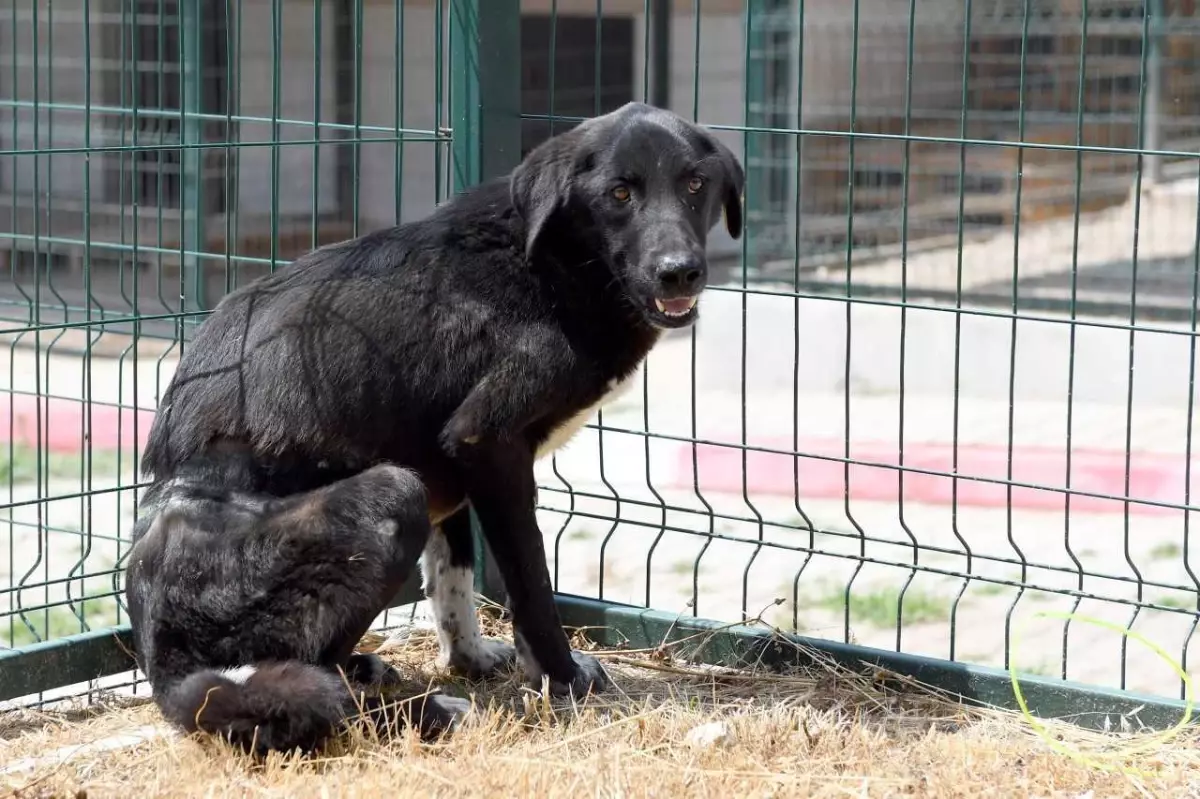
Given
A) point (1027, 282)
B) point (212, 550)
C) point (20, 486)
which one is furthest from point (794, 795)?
point (1027, 282)

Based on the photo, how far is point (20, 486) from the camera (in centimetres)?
810

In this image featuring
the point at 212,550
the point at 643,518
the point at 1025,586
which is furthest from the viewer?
the point at 643,518

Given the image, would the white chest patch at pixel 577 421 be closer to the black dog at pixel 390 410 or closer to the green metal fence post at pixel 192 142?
the black dog at pixel 390 410

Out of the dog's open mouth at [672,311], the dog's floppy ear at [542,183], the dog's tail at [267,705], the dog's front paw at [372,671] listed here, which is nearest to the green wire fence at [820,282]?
the dog's front paw at [372,671]

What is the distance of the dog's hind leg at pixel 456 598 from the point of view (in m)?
4.10

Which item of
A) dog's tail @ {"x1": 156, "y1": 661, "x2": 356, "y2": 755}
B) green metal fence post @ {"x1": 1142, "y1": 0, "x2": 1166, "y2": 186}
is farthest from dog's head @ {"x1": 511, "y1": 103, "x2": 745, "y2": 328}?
green metal fence post @ {"x1": 1142, "y1": 0, "x2": 1166, "y2": 186}

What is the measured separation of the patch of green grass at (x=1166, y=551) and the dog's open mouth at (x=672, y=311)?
4.09m

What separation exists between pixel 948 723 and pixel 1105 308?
23.4ft

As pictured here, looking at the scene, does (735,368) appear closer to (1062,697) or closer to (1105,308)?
(1105,308)

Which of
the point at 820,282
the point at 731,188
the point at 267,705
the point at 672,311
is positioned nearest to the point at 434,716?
the point at 267,705

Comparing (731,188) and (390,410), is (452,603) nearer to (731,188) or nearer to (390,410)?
(390,410)

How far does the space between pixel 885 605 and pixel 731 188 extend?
9.48 feet

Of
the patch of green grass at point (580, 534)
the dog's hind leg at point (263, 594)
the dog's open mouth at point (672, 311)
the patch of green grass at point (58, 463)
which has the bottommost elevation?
the patch of green grass at point (580, 534)

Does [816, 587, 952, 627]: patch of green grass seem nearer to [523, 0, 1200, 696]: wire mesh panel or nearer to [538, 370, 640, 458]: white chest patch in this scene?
[523, 0, 1200, 696]: wire mesh panel
